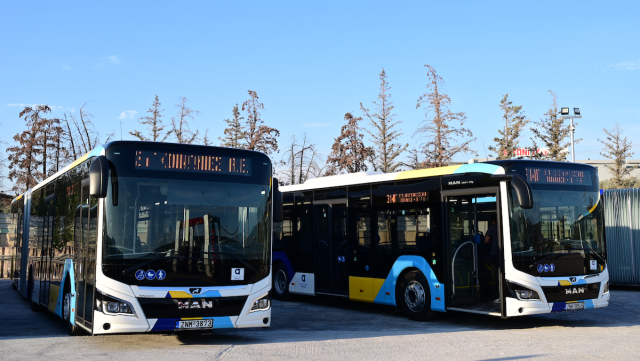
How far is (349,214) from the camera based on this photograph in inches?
567

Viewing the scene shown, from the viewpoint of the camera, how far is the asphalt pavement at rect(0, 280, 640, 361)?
8.40 meters

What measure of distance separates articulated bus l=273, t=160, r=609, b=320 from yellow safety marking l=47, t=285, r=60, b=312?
20.2 ft

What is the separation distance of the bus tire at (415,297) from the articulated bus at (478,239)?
0.07ft

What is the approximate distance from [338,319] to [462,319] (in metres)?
2.56

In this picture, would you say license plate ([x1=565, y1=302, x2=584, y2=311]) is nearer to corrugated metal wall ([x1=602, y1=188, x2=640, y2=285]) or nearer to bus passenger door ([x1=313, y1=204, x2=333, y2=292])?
bus passenger door ([x1=313, y1=204, x2=333, y2=292])

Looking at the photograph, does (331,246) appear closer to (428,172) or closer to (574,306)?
(428,172)

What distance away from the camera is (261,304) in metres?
9.25

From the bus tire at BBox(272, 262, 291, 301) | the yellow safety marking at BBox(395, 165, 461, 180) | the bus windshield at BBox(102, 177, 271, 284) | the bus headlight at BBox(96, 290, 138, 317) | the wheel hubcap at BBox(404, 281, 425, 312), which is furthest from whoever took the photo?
the bus tire at BBox(272, 262, 291, 301)

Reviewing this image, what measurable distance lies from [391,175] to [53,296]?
700 cm

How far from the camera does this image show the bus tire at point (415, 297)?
1230 centimetres

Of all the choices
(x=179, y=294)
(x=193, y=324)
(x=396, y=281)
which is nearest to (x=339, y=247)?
(x=396, y=281)

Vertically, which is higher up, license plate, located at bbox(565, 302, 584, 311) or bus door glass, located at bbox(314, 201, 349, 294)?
bus door glass, located at bbox(314, 201, 349, 294)

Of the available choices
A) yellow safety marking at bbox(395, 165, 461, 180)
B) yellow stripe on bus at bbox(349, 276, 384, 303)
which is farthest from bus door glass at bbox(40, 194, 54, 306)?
yellow safety marking at bbox(395, 165, 461, 180)

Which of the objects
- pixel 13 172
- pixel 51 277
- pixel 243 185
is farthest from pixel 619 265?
pixel 13 172
